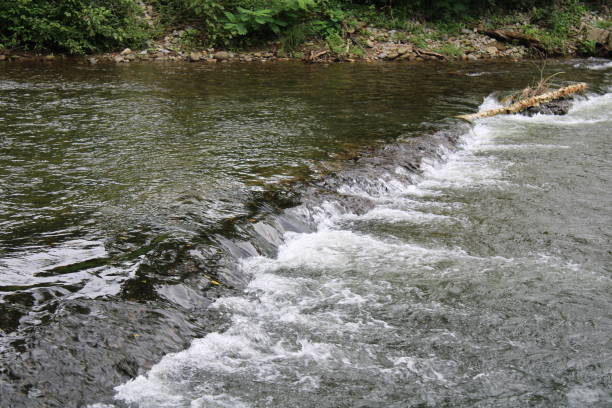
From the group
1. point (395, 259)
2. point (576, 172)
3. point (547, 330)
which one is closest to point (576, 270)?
point (547, 330)

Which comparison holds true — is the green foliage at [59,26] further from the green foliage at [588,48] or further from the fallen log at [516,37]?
the green foliage at [588,48]

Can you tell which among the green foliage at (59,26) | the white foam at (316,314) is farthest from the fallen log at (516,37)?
the white foam at (316,314)

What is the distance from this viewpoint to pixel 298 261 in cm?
586

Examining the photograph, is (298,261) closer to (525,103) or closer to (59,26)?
(525,103)

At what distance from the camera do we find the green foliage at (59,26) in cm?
1758

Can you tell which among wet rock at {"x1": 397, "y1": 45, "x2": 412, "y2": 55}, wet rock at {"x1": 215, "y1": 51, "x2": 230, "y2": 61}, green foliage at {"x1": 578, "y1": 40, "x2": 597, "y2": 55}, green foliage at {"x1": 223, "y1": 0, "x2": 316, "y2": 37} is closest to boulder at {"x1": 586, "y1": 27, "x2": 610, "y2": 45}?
green foliage at {"x1": 578, "y1": 40, "x2": 597, "y2": 55}

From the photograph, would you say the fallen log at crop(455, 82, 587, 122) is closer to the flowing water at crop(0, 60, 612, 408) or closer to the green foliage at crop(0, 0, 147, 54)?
the flowing water at crop(0, 60, 612, 408)

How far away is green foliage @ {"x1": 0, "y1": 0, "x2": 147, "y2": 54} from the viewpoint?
17.6 metres

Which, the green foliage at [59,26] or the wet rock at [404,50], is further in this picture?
the wet rock at [404,50]

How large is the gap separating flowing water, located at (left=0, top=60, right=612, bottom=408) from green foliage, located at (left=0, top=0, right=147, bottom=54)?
7.40 meters

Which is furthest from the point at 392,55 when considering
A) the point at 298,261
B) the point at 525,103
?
the point at 298,261

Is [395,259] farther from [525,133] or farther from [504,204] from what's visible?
[525,133]

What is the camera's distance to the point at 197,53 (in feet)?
61.2

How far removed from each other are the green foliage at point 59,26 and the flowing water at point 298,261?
24.3ft
